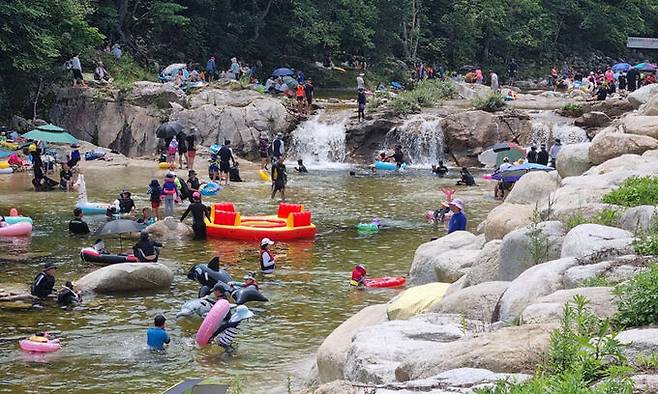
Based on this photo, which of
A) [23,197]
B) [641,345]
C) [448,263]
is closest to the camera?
[641,345]

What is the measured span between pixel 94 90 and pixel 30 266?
2075 cm

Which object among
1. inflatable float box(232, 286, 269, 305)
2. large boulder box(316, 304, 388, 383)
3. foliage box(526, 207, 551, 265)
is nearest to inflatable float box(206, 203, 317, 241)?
inflatable float box(232, 286, 269, 305)

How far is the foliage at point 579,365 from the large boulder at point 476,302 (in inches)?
116

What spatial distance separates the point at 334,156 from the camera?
39.7 metres

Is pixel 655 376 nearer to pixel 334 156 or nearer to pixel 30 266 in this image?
pixel 30 266

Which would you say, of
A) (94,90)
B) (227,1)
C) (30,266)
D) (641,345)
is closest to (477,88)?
(227,1)

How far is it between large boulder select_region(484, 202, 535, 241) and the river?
2.51 metres

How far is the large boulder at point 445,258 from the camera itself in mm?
14992

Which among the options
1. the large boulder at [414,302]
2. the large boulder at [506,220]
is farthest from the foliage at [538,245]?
the large boulder at [506,220]

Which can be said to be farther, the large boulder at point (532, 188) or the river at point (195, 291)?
the large boulder at point (532, 188)

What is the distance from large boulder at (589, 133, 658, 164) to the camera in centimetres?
1834

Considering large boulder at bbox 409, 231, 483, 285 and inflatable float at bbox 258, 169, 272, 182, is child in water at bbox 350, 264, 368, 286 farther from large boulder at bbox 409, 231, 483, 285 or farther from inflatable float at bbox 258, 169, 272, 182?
inflatable float at bbox 258, 169, 272, 182

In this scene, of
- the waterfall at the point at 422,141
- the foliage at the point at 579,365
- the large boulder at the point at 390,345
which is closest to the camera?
the foliage at the point at 579,365

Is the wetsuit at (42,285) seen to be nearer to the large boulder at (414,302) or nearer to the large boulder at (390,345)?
the large boulder at (414,302)
